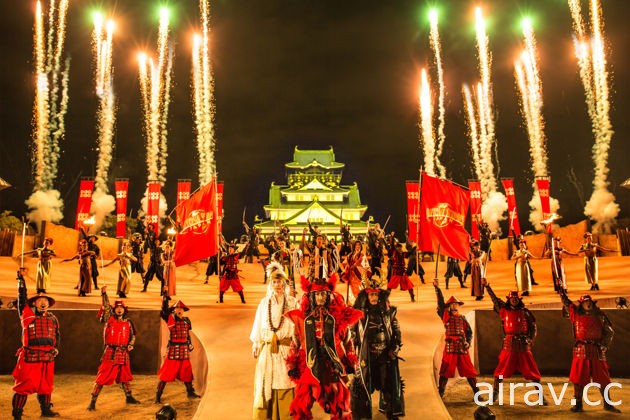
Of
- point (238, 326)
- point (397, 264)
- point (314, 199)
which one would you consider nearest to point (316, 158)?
point (314, 199)

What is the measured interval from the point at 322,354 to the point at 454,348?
274 cm

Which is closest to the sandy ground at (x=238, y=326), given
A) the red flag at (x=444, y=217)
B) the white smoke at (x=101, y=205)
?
the red flag at (x=444, y=217)

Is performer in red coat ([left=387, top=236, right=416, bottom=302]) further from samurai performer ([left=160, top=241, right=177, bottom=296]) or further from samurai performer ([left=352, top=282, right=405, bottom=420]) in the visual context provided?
samurai performer ([left=352, top=282, right=405, bottom=420])

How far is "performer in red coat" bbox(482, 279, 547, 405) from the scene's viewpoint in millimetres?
7090

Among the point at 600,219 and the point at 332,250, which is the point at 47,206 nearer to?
the point at 332,250

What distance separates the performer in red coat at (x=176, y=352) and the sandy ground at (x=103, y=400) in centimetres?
29

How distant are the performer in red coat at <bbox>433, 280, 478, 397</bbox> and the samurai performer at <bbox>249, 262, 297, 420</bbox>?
255 cm

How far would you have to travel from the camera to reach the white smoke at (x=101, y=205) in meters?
36.0

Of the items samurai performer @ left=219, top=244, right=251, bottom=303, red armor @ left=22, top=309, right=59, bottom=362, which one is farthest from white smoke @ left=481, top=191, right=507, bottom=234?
red armor @ left=22, top=309, right=59, bottom=362

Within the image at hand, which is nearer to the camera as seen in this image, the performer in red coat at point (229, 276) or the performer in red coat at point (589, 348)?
the performer in red coat at point (589, 348)

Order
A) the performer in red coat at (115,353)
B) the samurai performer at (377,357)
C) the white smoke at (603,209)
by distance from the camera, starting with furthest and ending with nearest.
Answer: the white smoke at (603,209)
the performer in red coat at (115,353)
the samurai performer at (377,357)

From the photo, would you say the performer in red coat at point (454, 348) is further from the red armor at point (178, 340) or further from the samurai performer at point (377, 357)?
the red armor at point (178, 340)

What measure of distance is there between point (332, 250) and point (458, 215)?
6479 millimetres

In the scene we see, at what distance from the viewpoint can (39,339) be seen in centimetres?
651
